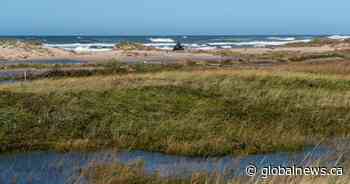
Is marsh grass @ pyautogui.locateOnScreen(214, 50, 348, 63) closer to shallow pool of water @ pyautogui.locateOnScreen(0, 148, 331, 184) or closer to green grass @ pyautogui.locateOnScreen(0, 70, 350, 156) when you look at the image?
green grass @ pyautogui.locateOnScreen(0, 70, 350, 156)

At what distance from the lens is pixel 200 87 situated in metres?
24.4

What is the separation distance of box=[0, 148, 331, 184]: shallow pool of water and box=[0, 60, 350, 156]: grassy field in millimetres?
660

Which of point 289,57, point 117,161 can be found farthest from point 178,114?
point 289,57

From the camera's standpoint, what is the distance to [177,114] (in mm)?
19156

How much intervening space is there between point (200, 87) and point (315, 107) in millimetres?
5038

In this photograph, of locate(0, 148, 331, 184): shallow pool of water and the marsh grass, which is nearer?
locate(0, 148, 331, 184): shallow pool of water

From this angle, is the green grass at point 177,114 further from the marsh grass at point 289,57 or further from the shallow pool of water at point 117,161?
the marsh grass at point 289,57

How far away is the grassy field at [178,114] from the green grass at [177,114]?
0.03 m

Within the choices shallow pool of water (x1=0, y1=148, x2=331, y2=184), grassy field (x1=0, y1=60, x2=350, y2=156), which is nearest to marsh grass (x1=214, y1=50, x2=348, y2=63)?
grassy field (x1=0, y1=60, x2=350, y2=156)

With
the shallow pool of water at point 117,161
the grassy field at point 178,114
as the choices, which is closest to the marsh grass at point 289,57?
the grassy field at point 178,114

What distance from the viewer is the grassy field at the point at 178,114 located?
15.2m

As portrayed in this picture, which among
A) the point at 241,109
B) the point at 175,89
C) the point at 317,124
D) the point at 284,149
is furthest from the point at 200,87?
the point at 284,149

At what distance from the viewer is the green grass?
15.2 metres

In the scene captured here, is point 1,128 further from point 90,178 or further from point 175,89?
point 175,89
